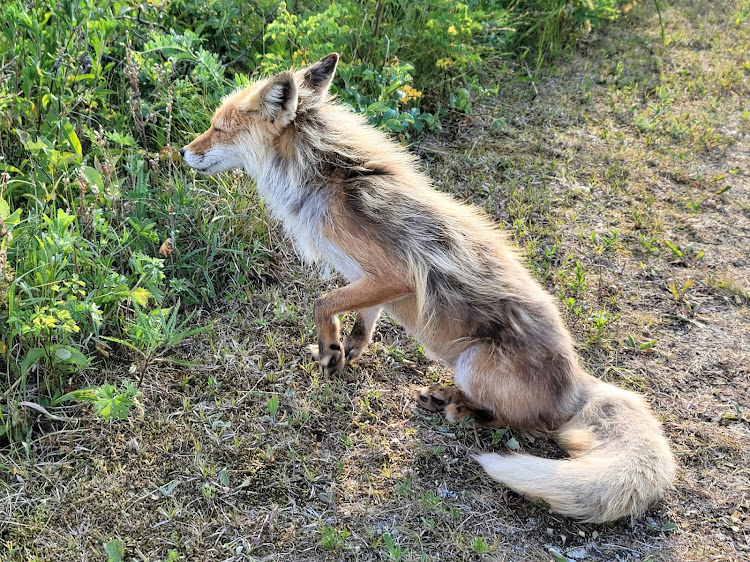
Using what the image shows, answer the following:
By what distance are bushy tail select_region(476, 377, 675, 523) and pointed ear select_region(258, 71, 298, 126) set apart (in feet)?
6.97

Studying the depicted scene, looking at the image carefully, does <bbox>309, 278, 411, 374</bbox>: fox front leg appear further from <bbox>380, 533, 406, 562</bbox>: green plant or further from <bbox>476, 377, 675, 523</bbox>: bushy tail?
<bbox>380, 533, 406, 562</bbox>: green plant

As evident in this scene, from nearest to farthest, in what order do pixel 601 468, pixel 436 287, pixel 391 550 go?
pixel 391 550 → pixel 601 468 → pixel 436 287

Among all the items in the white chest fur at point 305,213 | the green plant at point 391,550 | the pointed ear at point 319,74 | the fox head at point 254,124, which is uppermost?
the pointed ear at point 319,74

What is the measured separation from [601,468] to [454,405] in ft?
2.88

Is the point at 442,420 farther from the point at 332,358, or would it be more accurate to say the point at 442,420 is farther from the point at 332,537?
the point at 332,537

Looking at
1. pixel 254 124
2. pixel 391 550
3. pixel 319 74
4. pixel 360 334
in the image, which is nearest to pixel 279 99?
pixel 254 124

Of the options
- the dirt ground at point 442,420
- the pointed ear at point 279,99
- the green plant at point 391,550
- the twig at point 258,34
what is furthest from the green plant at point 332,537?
the twig at point 258,34

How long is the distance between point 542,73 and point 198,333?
14.7ft

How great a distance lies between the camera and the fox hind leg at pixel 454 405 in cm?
366

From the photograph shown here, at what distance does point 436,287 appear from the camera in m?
3.55

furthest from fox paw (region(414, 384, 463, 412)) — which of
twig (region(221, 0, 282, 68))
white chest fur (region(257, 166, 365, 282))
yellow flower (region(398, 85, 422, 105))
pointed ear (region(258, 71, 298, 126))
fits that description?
twig (region(221, 0, 282, 68))

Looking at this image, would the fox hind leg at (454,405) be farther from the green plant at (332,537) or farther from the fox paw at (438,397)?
the green plant at (332,537)

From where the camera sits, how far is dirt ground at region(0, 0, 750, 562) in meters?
3.08

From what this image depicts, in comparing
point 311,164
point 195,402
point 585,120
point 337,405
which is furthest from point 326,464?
point 585,120
